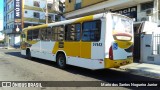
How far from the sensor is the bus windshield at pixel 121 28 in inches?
414

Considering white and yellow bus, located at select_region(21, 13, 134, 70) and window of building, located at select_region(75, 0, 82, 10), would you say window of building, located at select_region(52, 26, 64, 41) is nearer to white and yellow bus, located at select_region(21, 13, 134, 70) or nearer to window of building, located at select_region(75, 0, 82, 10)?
white and yellow bus, located at select_region(21, 13, 134, 70)

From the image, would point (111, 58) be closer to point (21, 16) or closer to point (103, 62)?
point (103, 62)

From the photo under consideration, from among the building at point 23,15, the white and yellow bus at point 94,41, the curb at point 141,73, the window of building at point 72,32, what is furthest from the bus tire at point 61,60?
the building at point 23,15

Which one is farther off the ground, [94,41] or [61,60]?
[94,41]

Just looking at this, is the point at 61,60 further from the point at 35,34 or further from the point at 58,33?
the point at 35,34

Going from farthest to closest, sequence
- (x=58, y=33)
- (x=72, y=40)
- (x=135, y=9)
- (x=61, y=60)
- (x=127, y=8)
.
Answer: (x=127, y=8)
(x=135, y=9)
(x=58, y=33)
(x=61, y=60)
(x=72, y=40)

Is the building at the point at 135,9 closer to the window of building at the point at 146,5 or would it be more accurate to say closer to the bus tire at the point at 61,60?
the window of building at the point at 146,5

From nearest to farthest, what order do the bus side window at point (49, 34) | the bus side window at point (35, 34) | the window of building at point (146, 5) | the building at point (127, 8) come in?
the bus side window at point (49, 34)
the bus side window at point (35, 34)
the building at point (127, 8)
the window of building at point (146, 5)

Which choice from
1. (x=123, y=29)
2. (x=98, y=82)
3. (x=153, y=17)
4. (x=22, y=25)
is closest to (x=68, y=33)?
(x=123, y=29)

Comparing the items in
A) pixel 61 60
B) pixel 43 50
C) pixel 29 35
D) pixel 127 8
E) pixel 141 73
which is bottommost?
pixel 141 73

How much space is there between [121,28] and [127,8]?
35.5 feet

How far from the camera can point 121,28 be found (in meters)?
10.9

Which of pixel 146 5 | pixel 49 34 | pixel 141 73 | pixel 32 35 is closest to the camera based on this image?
pixel 141 73

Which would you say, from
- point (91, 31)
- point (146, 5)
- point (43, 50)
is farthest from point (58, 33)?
point (146, 5)
